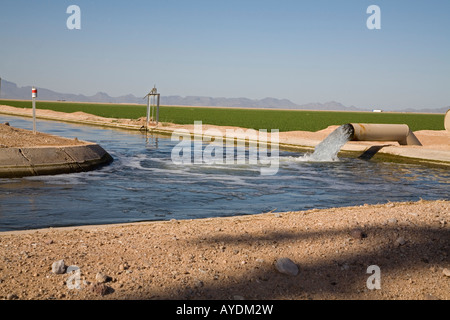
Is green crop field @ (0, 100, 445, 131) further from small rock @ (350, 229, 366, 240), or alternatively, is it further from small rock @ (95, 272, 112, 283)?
small rock @ (95, 272, 112, 283)

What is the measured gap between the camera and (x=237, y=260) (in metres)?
4.85

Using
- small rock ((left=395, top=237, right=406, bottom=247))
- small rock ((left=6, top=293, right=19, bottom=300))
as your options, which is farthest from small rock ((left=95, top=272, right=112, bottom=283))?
small rock ((left=395, top=237, right=406, bottom=247))

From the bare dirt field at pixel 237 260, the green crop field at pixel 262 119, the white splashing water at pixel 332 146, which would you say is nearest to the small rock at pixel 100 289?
the bare dirt field at pixel 237 260

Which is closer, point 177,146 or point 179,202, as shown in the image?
point 179,202

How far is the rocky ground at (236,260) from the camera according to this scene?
4.23m

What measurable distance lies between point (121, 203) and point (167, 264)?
502 centimetres

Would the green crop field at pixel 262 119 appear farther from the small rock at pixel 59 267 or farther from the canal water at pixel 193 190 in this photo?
the small rock at pixel 59 267

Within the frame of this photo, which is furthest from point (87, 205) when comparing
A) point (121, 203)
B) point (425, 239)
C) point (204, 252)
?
point (425, 239)

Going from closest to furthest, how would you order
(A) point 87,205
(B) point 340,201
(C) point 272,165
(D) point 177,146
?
(A) point 87,205, (B) point 340,201, (C) point 272,165, (D) point 177,146

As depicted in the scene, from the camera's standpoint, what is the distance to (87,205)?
9195 millimetres

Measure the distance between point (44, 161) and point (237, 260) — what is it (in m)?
9.03

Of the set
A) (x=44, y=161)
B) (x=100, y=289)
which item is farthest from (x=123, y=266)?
(x=44, y=161)
